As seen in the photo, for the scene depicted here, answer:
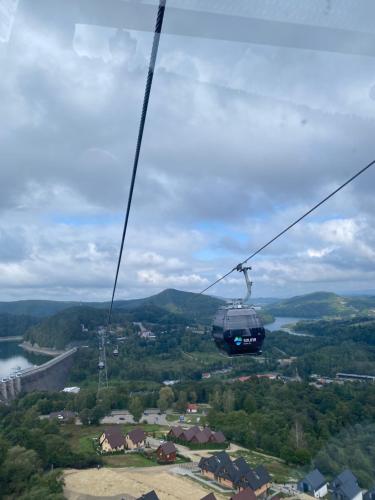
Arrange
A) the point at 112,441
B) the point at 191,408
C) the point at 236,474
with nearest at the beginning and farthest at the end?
the point at 236,474 < the point at 112,441 < the point at 191,408

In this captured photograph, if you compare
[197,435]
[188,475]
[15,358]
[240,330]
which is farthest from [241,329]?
[15,358]

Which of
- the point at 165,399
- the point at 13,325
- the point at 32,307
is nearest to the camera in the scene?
the point at 165,399

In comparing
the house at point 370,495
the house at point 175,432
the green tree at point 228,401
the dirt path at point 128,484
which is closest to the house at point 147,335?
the green tree at point 228,401

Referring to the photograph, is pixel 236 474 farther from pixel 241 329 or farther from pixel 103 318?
pixel 103 318

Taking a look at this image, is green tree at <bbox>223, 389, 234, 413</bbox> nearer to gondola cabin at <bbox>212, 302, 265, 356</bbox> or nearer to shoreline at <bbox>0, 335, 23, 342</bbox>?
gondola cabin at <bbox>212, 302, 265, 356</bbox>

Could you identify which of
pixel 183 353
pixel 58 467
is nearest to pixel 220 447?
pixel 58 467

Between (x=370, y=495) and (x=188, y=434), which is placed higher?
(x=188, y=434)

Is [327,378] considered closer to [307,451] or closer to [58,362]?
[307,451]
